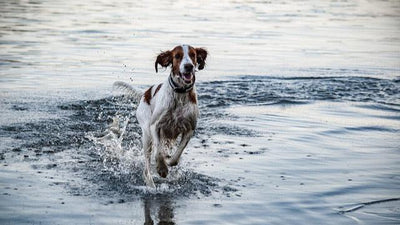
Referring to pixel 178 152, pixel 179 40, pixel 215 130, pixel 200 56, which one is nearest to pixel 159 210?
pixel 178 152

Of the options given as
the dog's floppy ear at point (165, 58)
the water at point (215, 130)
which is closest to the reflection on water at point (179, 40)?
the water at point (215, 130)

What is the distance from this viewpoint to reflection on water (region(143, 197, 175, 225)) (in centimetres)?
584

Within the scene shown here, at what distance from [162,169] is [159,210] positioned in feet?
3.30

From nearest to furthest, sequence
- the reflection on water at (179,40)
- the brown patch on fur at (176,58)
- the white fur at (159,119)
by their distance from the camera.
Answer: the brown patch on fur at (176,58), the white fur at (159,119), the reflection on water at (179,40)

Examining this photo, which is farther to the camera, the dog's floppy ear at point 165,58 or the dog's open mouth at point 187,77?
the dog's floppy ear at point 165,58

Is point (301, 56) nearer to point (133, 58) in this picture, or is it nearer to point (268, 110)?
point (133, 58)

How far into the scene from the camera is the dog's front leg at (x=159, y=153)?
6.97 metres

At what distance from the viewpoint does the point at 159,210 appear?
6094 mm

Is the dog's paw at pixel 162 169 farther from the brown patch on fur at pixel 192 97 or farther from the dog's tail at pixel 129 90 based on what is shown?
the dog's tail at pixel 129 90

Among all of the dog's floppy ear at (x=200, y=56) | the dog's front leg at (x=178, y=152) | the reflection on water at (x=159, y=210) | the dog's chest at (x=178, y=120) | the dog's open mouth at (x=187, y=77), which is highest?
the dog's floppy ear at (x=200, y=56)

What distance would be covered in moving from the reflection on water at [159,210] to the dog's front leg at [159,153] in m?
0.62

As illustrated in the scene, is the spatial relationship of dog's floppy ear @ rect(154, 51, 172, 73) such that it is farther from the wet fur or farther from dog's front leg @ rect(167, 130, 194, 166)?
dog's front leg @ rect(167, 130, 194, 166)

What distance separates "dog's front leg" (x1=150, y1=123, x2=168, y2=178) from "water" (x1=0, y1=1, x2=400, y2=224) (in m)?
0.14

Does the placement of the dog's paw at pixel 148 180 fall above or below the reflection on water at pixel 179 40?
below
